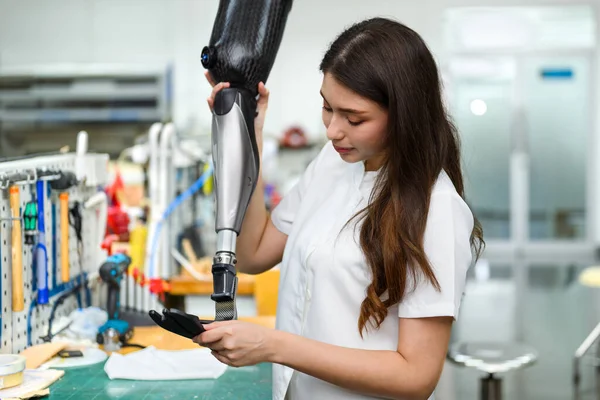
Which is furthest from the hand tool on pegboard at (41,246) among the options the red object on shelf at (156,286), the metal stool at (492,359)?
the metal stool at (492,359)

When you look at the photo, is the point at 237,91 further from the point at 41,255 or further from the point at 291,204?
the point at 41,255

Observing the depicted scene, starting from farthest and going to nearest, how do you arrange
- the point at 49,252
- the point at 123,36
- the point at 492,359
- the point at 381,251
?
1. the point at 123,36
2. the point at 492,359
3. the point at 49,252
4. the point at 381,251

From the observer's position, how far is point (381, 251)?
4.18 feet

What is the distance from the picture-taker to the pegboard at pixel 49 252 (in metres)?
1.71

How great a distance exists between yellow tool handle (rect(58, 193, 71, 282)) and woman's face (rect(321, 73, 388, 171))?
936 mm

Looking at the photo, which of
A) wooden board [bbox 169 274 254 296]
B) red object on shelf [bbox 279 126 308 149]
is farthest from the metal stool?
red object on shelf [bbox 279 126 308 149]

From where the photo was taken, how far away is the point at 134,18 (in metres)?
6.22

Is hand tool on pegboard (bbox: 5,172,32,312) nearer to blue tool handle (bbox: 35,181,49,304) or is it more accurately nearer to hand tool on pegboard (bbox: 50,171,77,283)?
blue tool handle (bbox: 35,181,49,304)

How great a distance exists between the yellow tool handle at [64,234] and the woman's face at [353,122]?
0.94 m

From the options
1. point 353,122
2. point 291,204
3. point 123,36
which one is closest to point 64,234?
point 291,204

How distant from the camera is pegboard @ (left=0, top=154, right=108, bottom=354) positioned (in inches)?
67.5

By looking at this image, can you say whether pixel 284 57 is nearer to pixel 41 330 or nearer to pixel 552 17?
pixel 552 17

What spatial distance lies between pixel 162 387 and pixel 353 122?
722mm

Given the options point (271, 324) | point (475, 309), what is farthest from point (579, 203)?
point (271, 324)
